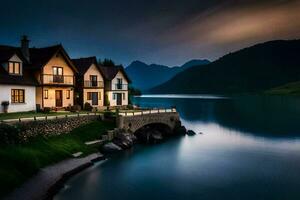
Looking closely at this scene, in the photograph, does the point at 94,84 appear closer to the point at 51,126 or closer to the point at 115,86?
the point at 115,86

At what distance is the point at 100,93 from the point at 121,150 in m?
22.8

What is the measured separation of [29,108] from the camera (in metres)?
43.6

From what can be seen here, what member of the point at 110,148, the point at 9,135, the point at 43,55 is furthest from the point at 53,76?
the point at 9,135

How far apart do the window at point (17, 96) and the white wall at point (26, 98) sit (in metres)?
0.47

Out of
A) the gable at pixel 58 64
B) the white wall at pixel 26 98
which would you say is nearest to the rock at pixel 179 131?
the gable at pixel 58 64

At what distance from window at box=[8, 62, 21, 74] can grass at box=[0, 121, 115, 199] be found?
13.4m

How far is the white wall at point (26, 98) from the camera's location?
39344mm

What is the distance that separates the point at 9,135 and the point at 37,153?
3.02 meters

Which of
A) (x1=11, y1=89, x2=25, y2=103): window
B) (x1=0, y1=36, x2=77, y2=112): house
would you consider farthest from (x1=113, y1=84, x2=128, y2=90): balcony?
(x1=11, y1=89, x2=25, y2=103): window

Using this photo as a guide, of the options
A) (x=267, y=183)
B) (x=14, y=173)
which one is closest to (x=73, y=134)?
(x=14, y=173)

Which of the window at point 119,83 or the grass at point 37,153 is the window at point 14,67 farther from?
the window at point 119,83

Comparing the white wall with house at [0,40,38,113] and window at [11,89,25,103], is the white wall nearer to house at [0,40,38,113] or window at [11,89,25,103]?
house at [0,40,38,113]

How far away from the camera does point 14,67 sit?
1654 inches

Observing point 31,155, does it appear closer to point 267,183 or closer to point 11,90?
point 11,90
